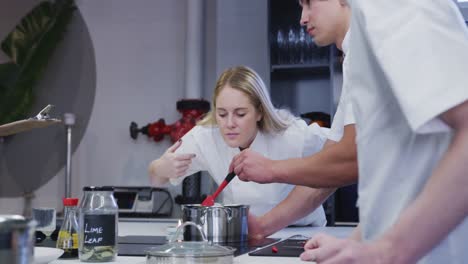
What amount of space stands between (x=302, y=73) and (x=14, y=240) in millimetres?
3024

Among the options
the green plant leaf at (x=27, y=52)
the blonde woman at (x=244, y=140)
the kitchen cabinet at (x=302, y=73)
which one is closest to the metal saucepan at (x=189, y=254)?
the blonde woman at (x=244, y=140)

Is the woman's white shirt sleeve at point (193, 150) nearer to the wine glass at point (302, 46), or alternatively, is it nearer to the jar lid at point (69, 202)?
the wine glass at point (302, 46)

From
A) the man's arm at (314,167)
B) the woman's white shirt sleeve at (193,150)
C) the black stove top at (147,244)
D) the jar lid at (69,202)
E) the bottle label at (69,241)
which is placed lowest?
the black stove top at (147,244)

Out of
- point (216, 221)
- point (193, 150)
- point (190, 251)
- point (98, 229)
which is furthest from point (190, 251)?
point (193, 150)

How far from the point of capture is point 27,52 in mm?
3762

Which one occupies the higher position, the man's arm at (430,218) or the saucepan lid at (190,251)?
the man's arm at (430,218)

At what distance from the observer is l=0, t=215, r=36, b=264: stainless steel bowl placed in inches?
20.2


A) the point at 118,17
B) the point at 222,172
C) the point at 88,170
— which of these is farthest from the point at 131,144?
the point at 222,172

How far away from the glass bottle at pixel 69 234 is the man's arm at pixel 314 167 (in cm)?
45

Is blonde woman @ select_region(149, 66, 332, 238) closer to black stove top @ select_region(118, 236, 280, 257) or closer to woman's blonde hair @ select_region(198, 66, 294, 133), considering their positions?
woman's blonde hair @ select_region(198, 66, 294, 133)

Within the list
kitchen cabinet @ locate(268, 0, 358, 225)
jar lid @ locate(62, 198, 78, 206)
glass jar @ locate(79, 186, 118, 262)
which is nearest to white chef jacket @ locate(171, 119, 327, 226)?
kitchen cabinet @ locate(268, 0, 358, 225)

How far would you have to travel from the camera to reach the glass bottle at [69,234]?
1415 millimetres

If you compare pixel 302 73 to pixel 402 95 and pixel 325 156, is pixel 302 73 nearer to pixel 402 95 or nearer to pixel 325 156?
pixel 325 156

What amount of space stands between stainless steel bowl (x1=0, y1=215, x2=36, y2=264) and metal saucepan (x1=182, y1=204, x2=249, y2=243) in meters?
1.05
